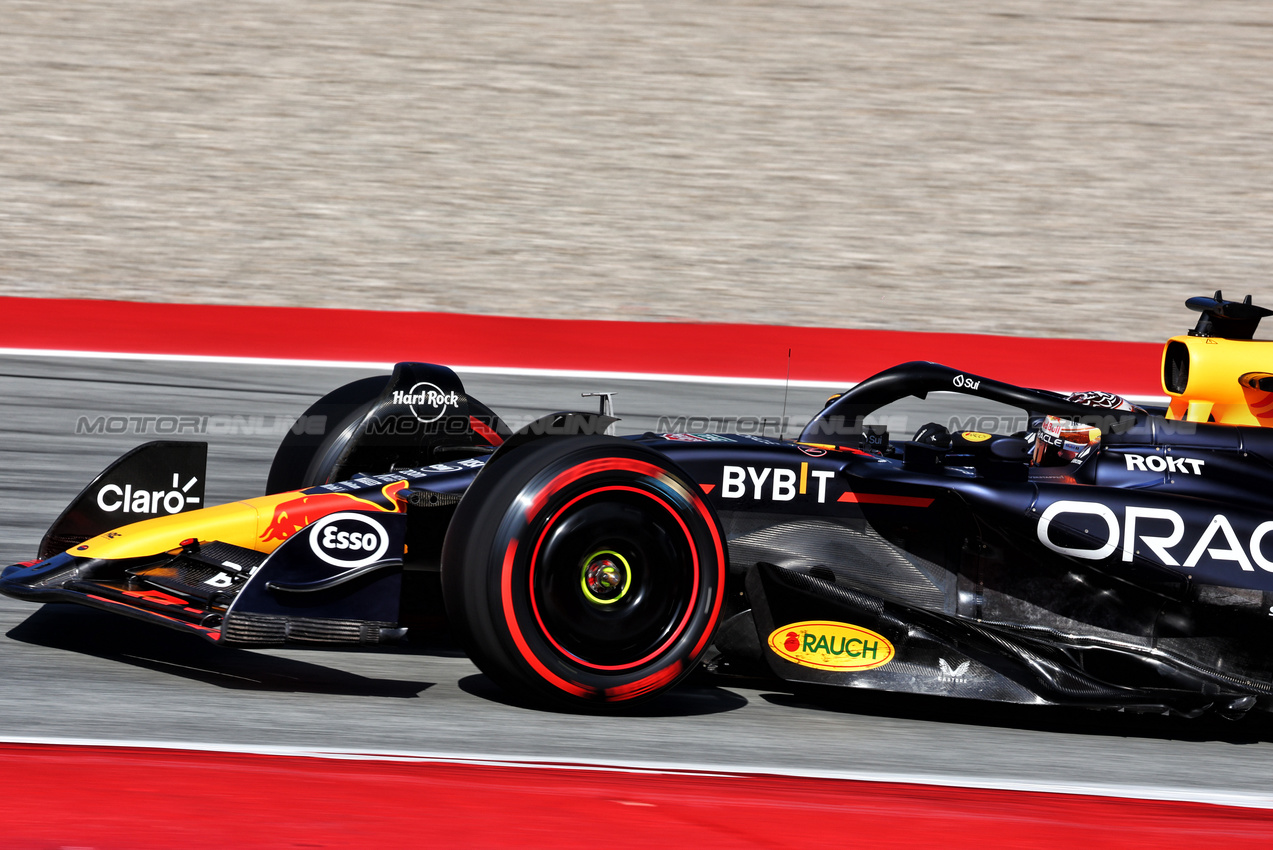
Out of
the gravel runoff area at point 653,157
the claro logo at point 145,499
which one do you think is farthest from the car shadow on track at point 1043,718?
the gravel runoff area at point 653,157

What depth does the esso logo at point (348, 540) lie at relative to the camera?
12.1 feet

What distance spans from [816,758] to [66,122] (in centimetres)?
1250

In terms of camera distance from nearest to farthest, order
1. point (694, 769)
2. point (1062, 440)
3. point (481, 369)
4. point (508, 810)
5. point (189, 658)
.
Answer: point (508, 810) < point (694, 769) < point (189, 658) < point (1062, 440) < point (481, 369)

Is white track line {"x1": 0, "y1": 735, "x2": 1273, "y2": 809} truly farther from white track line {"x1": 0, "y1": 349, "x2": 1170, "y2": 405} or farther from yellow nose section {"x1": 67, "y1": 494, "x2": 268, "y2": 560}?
white track line {"x1": 0, "y1": 349, "x2": 1170, "y2": 405}

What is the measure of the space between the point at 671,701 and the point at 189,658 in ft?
4.83

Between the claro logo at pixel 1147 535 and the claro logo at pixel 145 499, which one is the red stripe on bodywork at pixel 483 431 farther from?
the claro logo at pixel 1147 535

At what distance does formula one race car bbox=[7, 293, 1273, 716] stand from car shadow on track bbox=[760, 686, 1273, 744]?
0.16 metres

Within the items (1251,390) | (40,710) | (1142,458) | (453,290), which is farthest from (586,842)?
(453,290)

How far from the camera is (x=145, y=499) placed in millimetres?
4348

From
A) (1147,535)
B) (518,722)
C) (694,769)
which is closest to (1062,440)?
(1147,535)

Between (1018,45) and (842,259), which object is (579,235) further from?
(1018,45)

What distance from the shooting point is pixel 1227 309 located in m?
5.03

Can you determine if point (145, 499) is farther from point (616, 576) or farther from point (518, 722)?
point (616, 576)

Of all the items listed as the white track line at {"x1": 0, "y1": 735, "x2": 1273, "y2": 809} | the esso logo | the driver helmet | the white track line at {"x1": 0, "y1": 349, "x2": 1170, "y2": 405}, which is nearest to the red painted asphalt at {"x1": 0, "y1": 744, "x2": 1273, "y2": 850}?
the white track line at {"x1": 0, "y1": 735, "x2": 1273, "y2": 809}
